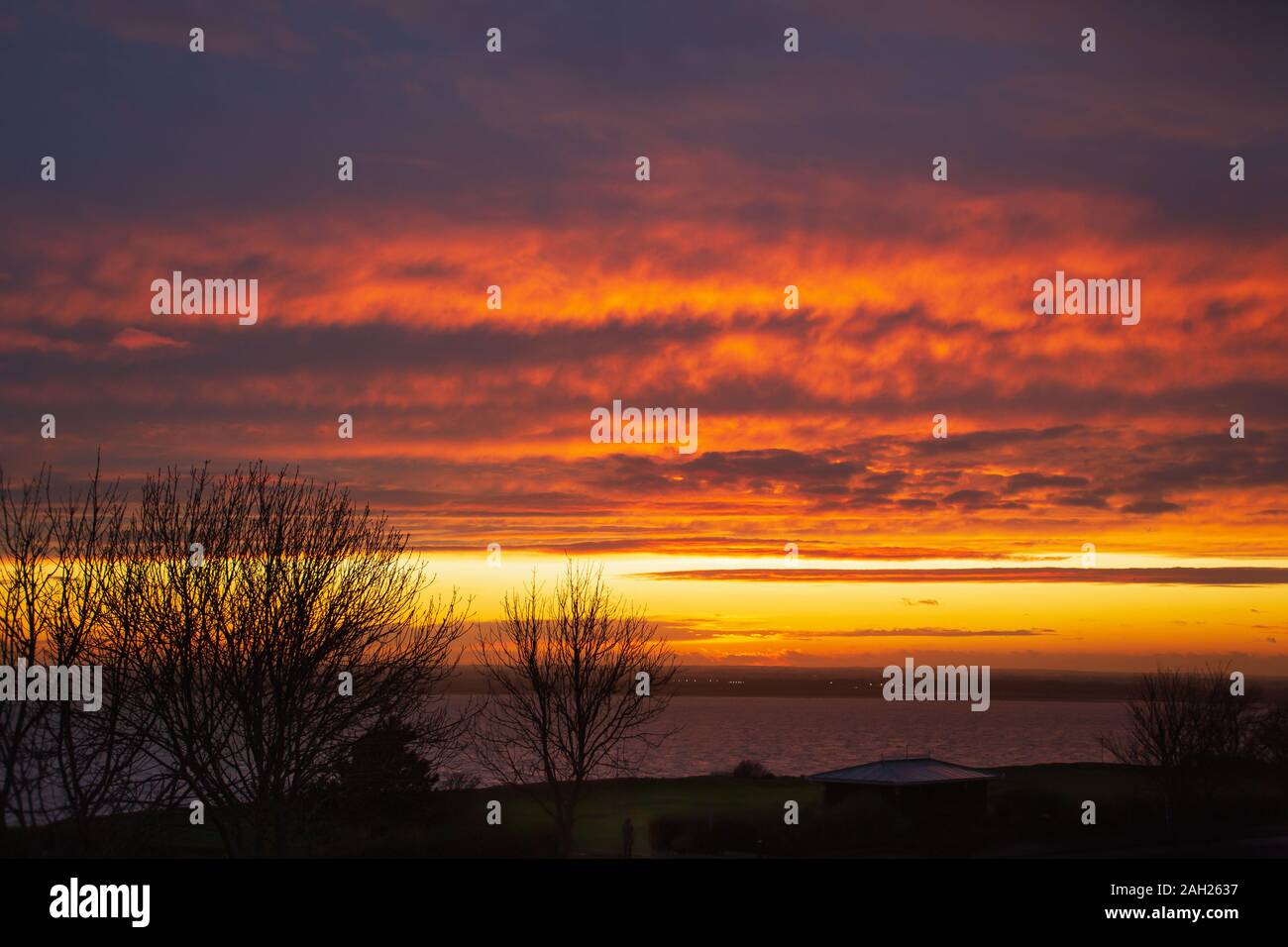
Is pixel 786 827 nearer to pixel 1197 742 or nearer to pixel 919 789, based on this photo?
pixel 919 789

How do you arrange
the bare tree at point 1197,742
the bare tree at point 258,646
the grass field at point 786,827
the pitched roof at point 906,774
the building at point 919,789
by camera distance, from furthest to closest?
the bare tree at point 1197,742
the pitched roof at point 906,774
the building at point 919,789
the grass field at point 786,827
the bare tree at point 258,646

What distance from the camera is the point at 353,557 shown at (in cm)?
2741

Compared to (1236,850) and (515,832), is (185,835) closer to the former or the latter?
(515,832)

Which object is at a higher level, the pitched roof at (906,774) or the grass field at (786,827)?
the pitched roof at (906,774)

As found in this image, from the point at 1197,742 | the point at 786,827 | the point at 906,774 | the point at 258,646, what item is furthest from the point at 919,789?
the point at 258,646

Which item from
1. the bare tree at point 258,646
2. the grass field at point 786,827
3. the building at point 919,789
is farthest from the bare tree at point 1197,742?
the bare tree at point 258,646

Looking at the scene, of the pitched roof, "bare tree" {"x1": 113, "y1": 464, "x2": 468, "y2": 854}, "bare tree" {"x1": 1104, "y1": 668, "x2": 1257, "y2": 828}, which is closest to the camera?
"bare tree" {"x1": 113, "y1": 464, "x2": 468, "y2": 854}

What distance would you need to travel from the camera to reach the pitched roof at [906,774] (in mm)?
50562

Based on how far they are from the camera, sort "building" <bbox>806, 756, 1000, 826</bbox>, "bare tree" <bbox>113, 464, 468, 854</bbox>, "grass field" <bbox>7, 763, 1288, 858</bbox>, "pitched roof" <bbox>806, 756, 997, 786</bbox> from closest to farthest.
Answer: "bare tree" <bbox>113, 464, 468, 854</bbox>
"grass field" <bbox>7, 763, 1288, 858</bbox>
"building" <bbox>806, 756, 1000, 826</bbox>
"pitched roof" <bbox>806, 756, 997, 786</bbox>

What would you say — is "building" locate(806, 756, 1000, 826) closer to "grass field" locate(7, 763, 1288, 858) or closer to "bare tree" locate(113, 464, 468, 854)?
"grass field" locate(7, 763, 1288, 858)

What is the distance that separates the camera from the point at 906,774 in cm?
5141

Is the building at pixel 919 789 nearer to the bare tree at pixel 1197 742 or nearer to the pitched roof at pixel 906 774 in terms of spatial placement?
the pitched roof at pixel 906 774

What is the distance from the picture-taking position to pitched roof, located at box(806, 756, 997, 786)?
50562mm

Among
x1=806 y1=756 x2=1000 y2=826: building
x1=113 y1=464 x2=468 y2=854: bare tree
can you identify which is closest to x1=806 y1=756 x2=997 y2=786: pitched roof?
x1=806 y1=756 x2=1000 y2=826: building
